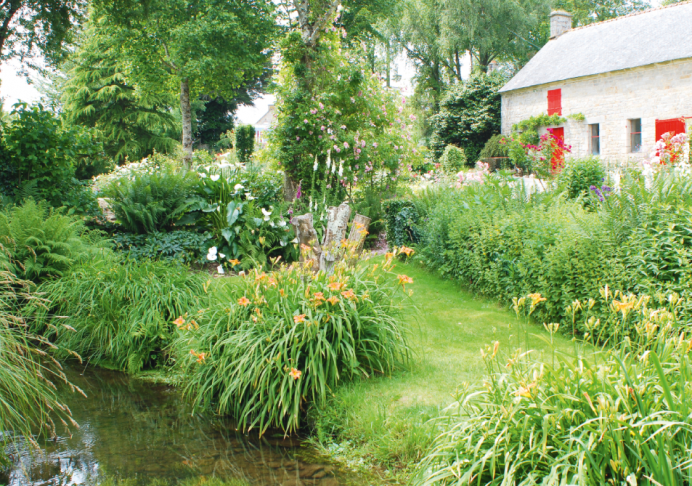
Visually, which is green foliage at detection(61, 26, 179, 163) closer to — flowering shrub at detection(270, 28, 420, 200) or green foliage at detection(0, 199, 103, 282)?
flowering shrub at detection(270, 28, 420, 200)

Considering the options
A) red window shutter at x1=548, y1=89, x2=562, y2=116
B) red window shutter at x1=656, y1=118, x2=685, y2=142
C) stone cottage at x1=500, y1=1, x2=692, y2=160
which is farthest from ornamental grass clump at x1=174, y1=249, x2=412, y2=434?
red window shutter at x1=548, y1=89, x2=562, y2=116

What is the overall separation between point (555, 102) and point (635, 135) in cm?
337

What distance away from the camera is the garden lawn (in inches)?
123

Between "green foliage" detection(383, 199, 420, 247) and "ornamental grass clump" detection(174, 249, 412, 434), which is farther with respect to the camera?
"green foliage" detection(383, 199, 420, 247)

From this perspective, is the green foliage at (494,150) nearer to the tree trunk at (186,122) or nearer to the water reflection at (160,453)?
the tree trunk at (186,122)

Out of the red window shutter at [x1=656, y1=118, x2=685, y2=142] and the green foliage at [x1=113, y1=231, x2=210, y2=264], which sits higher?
the red window shutter at [x1=656, y1=118, x2=685, y2=142]

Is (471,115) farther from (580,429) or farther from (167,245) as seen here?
(580,429)

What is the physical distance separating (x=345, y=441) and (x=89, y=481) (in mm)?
1569

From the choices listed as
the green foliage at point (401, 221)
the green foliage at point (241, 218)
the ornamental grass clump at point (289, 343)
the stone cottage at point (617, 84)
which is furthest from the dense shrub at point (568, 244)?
the stone cottage at point (617, 84)

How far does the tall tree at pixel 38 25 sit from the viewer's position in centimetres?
824

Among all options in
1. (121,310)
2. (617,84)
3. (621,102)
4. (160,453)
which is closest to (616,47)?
(617,84)

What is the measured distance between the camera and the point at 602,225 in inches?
185

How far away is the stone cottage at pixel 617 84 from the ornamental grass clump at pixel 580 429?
16864 millimetres

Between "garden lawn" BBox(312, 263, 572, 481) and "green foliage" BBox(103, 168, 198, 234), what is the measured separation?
4345mm
